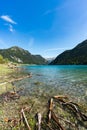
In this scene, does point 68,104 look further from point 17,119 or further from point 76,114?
point 17,119

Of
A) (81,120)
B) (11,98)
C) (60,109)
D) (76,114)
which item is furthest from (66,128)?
(11,98)

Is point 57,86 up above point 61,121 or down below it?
above

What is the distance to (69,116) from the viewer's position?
11.0 meters

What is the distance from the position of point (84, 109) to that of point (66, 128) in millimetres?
3822

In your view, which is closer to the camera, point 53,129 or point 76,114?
point 53,129

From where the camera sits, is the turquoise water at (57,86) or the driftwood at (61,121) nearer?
the driftwood at (61,121)

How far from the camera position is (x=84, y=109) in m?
12.1

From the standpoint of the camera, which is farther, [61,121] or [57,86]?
[57,86]

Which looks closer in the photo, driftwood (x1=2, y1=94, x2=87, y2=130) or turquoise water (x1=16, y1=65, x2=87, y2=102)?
driftwood (x1=2, y1=94, x2=87, y2=130)

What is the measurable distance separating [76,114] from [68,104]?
2119 mm

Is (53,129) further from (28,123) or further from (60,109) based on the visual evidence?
(60,109)

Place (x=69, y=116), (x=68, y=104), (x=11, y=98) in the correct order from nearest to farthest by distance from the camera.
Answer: (x=69, y=116), (x=68, y=104), (x=11, y=98)

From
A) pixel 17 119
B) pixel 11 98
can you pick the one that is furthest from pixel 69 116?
pixel 11 98

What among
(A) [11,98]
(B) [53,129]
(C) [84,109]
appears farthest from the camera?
(A) [11,98]
